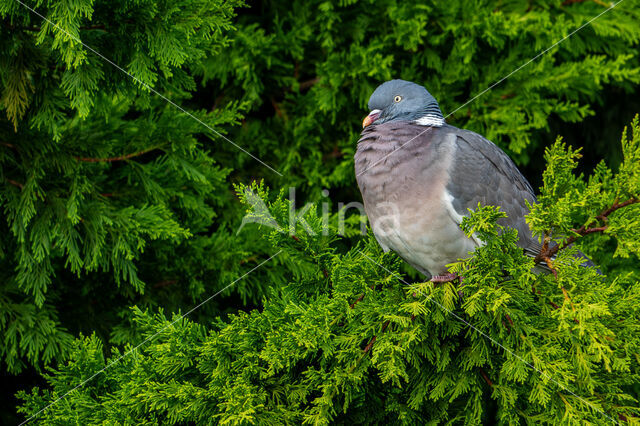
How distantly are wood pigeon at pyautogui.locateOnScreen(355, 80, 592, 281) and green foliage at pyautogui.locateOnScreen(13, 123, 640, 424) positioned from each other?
1.16ft

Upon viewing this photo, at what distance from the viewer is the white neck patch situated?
3.15m

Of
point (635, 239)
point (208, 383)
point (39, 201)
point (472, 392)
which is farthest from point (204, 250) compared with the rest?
point (635, 239)

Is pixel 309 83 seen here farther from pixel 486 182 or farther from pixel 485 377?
pixel 485 377

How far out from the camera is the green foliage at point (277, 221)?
2.13 m

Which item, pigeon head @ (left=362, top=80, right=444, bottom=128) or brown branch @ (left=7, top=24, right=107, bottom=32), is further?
pigeon head @ (left=362, top=80, right=444, bottom=128)

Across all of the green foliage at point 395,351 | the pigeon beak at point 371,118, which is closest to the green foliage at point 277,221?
the green foliage at point 395,351

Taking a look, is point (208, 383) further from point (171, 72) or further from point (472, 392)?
point (171, 72)

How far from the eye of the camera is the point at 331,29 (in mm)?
4039

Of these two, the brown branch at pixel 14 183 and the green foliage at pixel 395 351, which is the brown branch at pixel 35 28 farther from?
the green foliage at pixel 395 351

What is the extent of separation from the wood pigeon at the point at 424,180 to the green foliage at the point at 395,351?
1.16 feet

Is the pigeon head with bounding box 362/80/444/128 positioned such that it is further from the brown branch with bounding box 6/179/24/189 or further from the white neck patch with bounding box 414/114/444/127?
the brown branch with bounding box 6/179/24/189

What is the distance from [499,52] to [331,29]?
45.2 inches

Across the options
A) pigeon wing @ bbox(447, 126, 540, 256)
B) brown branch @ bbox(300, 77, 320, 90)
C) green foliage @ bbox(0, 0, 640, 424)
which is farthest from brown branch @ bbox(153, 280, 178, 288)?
pigeon wing @ bbox(447, 126, 540, 256)

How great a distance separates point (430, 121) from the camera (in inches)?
125
